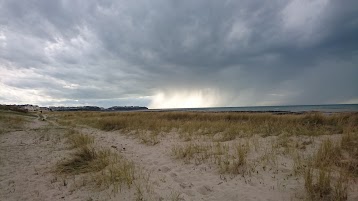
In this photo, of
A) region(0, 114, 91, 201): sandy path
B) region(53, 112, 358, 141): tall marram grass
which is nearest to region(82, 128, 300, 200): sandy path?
region(0, 114, 91, 201): sandy path

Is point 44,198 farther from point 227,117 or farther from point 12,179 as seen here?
point 227,117

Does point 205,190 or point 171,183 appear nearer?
point 205,190

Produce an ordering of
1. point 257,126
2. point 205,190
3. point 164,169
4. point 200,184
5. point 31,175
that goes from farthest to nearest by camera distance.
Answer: point 257,126 → point 164,169 → point 31,175 → point 200,184 → point 205,190

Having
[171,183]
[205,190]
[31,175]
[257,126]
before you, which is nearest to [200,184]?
[205,190]

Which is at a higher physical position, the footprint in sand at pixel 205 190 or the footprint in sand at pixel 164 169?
the footprint in sand at pixel 164 169

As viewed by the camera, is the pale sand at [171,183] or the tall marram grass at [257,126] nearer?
the pale sand at [171,183]

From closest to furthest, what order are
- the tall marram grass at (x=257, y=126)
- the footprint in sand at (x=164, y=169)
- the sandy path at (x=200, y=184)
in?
the sandy path at (x=200, y=184) < the footprint in sand at (x=164, y=169) < the tall marram grass at (x=257, y=126)

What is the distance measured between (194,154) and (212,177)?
203cm

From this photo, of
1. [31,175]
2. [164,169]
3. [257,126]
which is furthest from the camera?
[257,126]

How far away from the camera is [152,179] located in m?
5.38

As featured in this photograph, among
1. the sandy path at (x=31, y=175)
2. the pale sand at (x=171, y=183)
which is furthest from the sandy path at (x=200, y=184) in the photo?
the sandy path at (x=31, y=175)

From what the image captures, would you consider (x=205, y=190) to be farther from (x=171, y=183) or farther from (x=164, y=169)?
(x=164, y=169)

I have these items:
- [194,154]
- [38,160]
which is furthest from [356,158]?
[38,160]

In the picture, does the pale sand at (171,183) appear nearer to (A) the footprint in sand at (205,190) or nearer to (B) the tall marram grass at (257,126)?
(A) the footprint in sand at (205,190)
